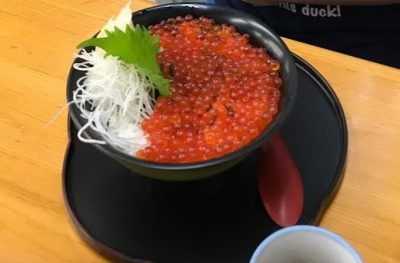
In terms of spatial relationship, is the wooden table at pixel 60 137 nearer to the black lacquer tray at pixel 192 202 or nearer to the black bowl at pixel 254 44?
the black lacquer tray at pixel 192 202

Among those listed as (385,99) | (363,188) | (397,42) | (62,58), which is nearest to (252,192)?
(363,188)

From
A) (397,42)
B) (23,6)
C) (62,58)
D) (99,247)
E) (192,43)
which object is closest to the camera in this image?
(99,247)

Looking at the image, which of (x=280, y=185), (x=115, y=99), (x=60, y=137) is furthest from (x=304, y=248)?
(x=60, y=137)

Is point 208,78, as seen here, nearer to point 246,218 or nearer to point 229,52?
point 229,52

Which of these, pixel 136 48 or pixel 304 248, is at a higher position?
pixel 136 48

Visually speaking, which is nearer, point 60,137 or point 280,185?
point 280,185

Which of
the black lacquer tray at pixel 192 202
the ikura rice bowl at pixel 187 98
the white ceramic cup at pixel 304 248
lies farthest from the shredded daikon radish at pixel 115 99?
the white ceramic cup at pixel 304 248

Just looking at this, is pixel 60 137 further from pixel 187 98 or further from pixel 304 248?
pixel 304 248
